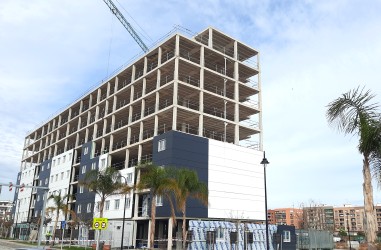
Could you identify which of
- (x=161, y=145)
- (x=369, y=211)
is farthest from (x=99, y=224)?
(x=369, y=211)

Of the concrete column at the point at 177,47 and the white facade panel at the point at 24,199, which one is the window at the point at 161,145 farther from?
the white facade panel at the point at 24,199

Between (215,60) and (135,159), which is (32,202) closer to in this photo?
(135,159)

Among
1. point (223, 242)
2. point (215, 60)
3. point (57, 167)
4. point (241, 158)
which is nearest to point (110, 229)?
point (223, 242)

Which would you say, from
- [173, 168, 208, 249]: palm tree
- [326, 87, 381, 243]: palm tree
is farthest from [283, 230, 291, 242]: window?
[326, 87, 381, 243]: palm tree

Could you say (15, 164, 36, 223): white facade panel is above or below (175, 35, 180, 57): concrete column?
below

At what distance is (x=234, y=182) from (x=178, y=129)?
39.5 ft

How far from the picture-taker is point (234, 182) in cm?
5381

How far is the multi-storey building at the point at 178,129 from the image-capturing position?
5153 centimetres

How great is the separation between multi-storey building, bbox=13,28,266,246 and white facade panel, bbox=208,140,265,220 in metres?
0.14

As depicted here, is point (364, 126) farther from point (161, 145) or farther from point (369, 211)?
point (161, 145)

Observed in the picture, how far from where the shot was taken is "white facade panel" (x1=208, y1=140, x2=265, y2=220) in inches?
2025

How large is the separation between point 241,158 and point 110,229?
2166 cm

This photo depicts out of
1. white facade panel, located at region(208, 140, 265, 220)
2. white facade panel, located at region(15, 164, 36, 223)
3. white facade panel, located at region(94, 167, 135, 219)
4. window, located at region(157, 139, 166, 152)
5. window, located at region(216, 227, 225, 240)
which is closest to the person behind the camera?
window, located at region(216, 227, 225, 240)

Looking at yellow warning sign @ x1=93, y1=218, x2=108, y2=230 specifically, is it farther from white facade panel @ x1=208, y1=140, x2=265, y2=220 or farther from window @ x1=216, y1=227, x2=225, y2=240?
white facade panel @ x1=208, y1=140, x2=265, y2=220
